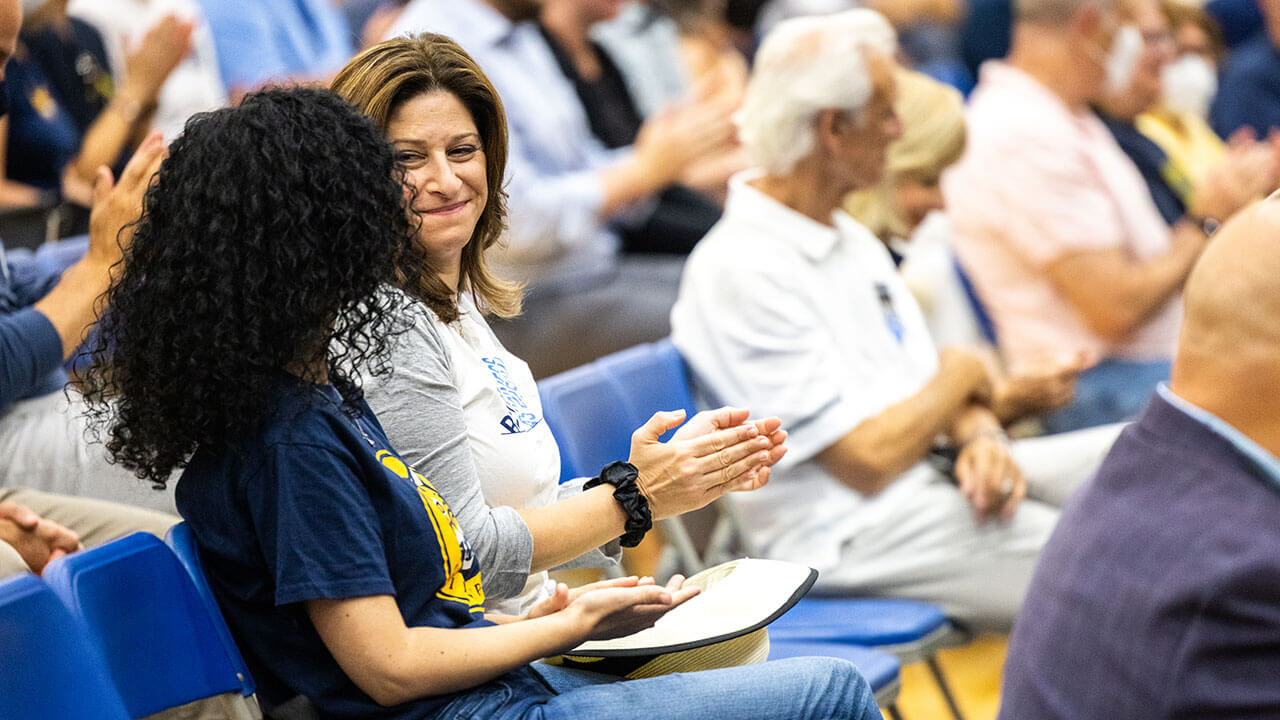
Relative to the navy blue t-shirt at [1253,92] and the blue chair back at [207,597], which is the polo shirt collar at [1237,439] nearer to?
the blue chair back at [207,597]

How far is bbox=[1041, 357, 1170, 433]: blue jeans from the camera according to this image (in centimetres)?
301

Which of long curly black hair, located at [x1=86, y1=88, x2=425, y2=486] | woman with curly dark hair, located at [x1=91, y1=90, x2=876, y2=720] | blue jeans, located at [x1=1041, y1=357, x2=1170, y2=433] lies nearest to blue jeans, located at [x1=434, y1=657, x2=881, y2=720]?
woman with curly dark hair, located at [x1=91, y1=90, x2=876, y2=720]

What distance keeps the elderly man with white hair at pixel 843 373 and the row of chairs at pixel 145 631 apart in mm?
1154

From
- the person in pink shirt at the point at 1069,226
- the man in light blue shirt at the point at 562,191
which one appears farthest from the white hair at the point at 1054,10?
the man in light blue shirt at the point at 562,191

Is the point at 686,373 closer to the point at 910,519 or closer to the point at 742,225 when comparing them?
the point at 742,225

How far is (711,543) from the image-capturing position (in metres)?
2.34

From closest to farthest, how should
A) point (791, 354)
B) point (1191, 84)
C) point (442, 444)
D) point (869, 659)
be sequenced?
point (442, 444)
point (869, 659)
point (791, 354)
point (1191, 84)

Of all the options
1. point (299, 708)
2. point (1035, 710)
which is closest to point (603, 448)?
point (299, 708)

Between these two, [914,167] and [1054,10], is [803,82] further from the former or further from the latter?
[1054,10]

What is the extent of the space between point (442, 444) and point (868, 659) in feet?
2.80

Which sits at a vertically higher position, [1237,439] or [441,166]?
[441,166]

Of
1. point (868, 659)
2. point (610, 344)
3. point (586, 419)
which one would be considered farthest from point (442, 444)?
point (610, 344)

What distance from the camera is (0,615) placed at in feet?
3.78

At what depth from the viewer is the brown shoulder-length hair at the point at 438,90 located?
1521 mm
